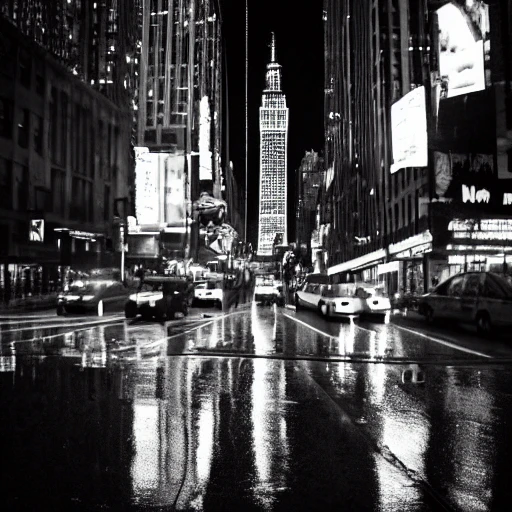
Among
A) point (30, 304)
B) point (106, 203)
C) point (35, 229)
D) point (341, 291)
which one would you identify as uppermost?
point (106, 203)

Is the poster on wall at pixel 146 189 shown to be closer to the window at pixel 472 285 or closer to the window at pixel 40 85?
the window at pixel 40 85

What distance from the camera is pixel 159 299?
2398 centimetres

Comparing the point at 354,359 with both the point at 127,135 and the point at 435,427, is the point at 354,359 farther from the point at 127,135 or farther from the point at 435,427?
the point at 127,135

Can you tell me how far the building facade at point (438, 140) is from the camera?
43219mm

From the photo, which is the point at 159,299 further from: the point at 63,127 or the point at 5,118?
the point at 63,127

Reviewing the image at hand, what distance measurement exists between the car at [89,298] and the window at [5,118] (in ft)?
51.4

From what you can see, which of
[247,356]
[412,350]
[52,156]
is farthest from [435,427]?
[52,156]

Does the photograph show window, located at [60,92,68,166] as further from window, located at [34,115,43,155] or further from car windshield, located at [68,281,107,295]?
car windshield, located at [68,281,107,295]

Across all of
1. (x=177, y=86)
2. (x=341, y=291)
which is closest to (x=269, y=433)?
(x=341, y=291)

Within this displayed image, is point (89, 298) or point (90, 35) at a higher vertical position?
point (90, 35)

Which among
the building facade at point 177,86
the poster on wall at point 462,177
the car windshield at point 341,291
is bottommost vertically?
the car windshield at point 341,291

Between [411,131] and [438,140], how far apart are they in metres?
2.21

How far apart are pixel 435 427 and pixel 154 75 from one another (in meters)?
101

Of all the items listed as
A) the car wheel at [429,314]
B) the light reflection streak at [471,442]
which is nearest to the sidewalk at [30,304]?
the car wheel at [429,314]
